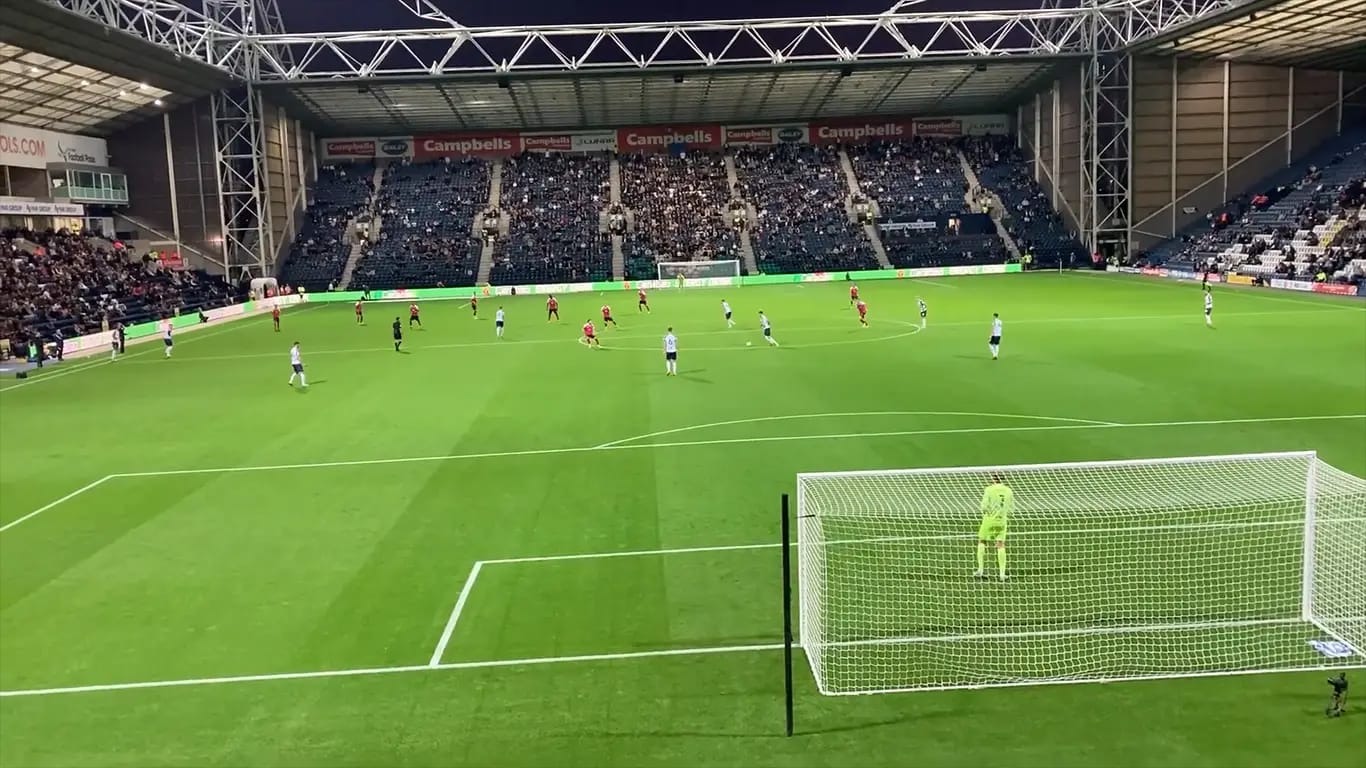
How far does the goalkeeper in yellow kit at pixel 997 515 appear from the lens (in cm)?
1119

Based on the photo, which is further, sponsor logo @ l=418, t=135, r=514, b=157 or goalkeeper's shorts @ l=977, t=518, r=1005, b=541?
sponsor logo @ l=418, t=135, r=514, b=157

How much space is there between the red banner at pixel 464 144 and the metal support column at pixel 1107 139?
46947mm

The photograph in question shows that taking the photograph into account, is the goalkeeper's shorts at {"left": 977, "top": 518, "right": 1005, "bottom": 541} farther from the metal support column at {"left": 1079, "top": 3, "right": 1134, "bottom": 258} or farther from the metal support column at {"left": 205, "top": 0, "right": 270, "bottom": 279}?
the metal support column at {"left": 205, "top": 0, "right": 270, "bottom": 279}

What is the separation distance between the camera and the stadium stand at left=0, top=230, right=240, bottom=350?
43750mm

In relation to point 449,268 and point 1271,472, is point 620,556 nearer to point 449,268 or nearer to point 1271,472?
point 1271,472

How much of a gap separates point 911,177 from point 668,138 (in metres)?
21.8

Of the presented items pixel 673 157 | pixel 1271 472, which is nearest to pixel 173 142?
pixel 673 157

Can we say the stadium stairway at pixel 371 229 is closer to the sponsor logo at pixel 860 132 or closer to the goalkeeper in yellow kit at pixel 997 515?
the sponsor logo at pixel 860 132

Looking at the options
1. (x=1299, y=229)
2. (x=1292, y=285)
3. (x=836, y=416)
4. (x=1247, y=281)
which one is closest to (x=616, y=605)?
(x=836, y=416)

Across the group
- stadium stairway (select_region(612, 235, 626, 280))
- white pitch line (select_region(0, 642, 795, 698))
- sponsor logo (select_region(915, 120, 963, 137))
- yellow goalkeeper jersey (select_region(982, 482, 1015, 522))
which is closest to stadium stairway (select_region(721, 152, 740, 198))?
→ stadium stairway (select_region(612, 235, 626, 280))

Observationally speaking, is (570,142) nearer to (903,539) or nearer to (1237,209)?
(1237,209)

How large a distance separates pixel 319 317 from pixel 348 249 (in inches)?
854

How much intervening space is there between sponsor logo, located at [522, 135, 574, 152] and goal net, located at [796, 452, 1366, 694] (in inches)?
2904

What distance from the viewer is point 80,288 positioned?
49844 millimetres
